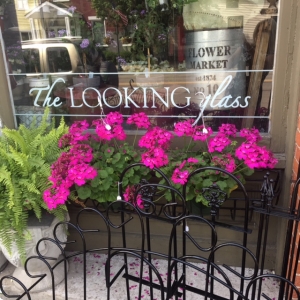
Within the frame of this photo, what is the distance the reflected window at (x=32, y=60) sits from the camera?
258 centimetres

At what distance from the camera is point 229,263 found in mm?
2535

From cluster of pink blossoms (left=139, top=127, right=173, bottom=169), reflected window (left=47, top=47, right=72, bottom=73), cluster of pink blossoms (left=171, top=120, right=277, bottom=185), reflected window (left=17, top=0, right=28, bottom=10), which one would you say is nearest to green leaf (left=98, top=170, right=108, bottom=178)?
cluster of pink blossoms (left=139, top=127, right=173, bottom=169)

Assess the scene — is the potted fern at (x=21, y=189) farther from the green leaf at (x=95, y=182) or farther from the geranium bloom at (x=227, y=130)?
the geranium bloom at (x=227, y=130)

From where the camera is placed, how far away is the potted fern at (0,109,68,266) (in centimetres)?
204

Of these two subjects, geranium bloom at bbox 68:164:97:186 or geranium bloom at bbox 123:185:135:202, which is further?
geranium bloom at bbox 123:185:135:202

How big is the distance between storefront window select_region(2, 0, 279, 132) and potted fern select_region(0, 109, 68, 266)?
0.55 metres

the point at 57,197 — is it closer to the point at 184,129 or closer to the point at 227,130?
the point at 184,129

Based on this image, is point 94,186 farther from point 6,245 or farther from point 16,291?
point 16,291

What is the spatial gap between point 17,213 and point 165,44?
1.57 meters

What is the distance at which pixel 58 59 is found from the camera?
2.59 meters

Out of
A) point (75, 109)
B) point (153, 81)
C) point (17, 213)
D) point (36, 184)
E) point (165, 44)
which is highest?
point (165, 44)

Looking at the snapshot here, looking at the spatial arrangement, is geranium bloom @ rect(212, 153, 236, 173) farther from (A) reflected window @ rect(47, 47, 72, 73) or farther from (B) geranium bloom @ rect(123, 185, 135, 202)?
(A) reflected window @ rect(47, 47, 72, 73)

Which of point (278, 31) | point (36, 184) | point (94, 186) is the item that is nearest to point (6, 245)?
point (36, 184)

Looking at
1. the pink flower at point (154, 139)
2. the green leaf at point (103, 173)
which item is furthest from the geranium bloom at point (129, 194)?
the pink flower at point (154, 139)
